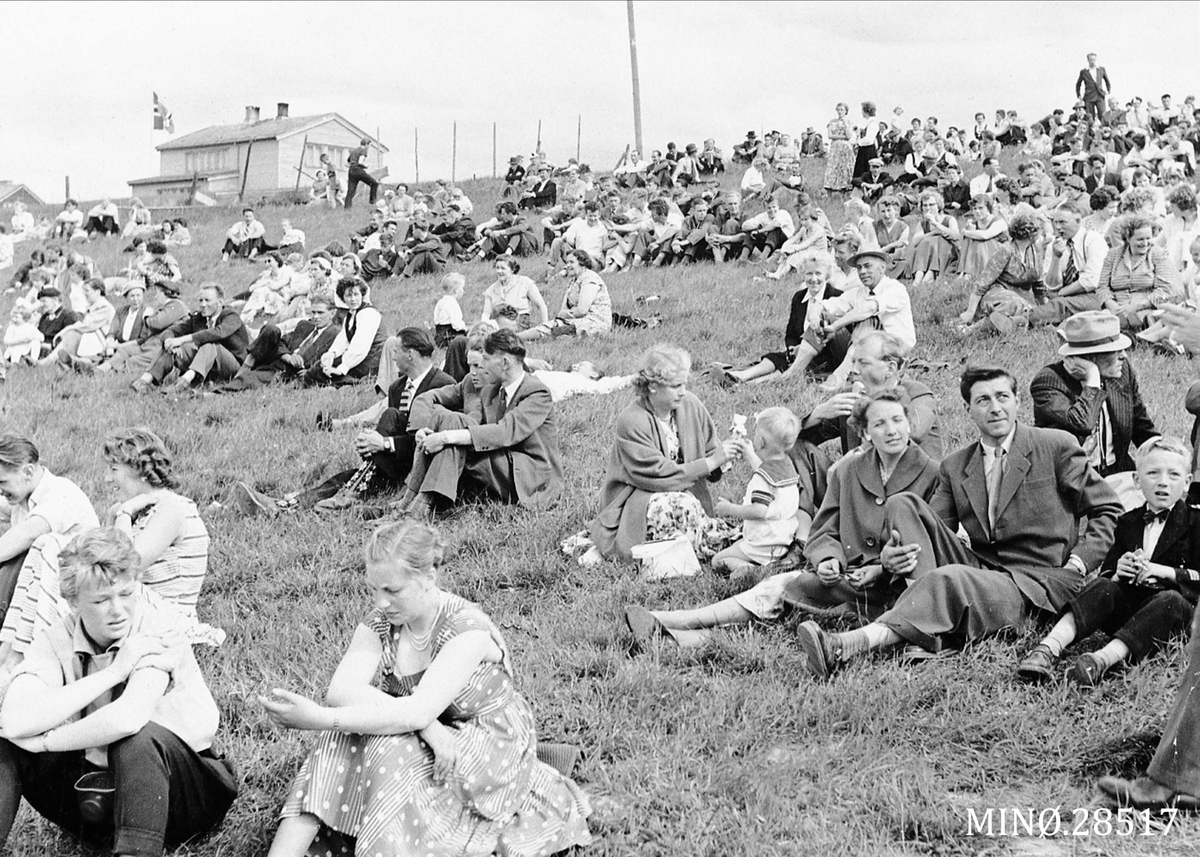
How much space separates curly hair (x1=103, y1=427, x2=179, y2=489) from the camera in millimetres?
5691

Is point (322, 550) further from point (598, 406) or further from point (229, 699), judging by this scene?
point (598, 406)

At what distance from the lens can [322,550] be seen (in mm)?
8094

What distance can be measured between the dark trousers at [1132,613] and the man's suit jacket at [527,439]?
4.09 m

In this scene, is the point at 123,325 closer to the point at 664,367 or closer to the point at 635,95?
the point at 664,367

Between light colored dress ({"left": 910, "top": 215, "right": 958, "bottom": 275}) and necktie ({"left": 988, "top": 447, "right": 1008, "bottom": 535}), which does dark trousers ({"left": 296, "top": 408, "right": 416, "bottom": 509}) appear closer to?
necktie ({"left": 988, "top": 447, "right": 1008, "bottom": 535})

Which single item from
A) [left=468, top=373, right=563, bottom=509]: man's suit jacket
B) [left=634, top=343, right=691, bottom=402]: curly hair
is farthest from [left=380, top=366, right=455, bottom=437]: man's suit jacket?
[left=634, top=343, right=691, bottom=402]: curly hair

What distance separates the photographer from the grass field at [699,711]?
4.32 metres

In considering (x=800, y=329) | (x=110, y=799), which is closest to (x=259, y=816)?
(x=110, y=799)

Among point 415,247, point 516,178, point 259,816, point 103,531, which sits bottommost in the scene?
point 259,816

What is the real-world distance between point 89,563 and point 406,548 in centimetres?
104

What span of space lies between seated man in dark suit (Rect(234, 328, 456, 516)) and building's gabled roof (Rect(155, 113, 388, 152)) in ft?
149

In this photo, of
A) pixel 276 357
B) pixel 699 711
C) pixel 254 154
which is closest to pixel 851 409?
pixel 699 711

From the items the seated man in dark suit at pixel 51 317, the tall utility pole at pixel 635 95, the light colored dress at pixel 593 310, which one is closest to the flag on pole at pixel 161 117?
the tall utility pole at pixel 635 95

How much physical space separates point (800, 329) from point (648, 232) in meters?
8.90
